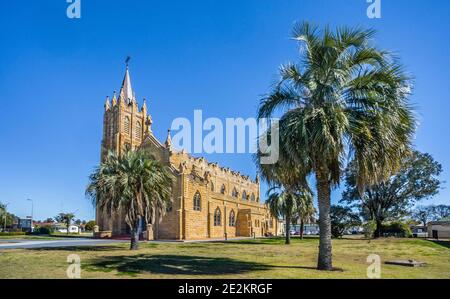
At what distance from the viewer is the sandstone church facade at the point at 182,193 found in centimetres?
4706

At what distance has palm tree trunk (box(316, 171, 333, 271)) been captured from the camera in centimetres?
1481

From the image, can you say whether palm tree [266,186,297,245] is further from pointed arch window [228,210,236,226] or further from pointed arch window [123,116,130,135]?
pointed arch window [123,116,130,135]

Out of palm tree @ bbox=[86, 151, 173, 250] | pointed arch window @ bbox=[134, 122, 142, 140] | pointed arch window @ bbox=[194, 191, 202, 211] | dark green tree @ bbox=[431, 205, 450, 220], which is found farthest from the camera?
dark green tree @ bbox=[431, 205, 450, 220]

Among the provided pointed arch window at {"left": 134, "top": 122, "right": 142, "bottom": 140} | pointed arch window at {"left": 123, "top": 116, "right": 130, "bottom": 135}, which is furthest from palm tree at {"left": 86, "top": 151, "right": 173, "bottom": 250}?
pointed arch window at {"left": 134, "top": 122, "right": 142, "bottom": 140}

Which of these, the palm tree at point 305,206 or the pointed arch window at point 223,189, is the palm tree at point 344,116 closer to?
the palm tree at point 305,206

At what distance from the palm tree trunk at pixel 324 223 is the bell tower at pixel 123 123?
4460 cm

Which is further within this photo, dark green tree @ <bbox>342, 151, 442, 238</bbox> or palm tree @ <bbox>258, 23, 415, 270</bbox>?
dark green tree @ <bbox>342, 151, 442, 238</bbox>

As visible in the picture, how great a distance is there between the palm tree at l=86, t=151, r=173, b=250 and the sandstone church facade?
12393mm

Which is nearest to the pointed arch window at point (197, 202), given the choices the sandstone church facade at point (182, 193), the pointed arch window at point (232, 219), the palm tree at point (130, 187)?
the sandstone church facade at point (182, 193)
